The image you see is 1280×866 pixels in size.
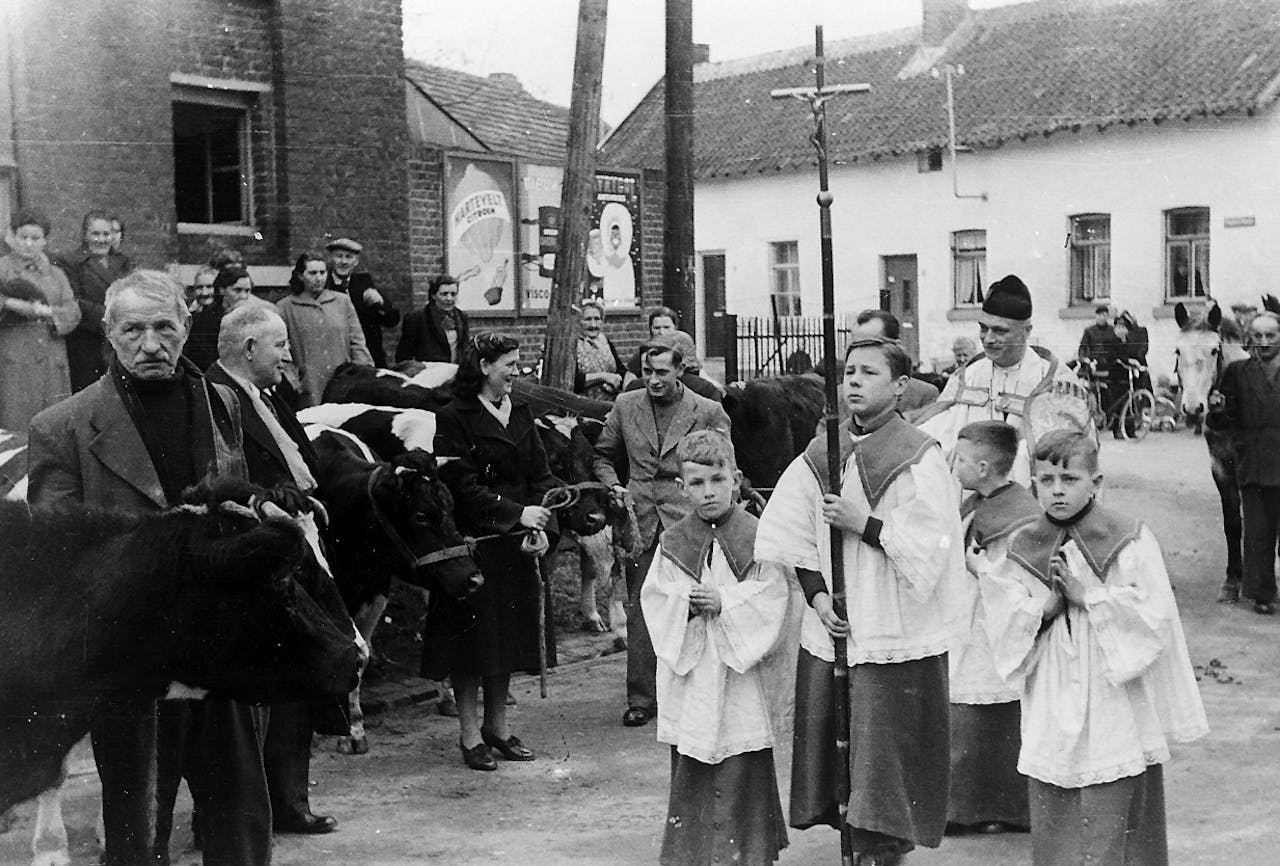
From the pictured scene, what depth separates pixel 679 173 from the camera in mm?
12570

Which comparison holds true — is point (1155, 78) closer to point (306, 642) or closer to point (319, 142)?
point (319, 142)

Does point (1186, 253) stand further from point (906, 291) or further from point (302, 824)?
point (302, 824)

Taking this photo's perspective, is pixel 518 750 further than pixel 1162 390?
No

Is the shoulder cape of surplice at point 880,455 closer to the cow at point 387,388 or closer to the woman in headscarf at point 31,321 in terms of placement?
the cow at point 387,388

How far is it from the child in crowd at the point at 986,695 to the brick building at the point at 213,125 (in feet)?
24.0

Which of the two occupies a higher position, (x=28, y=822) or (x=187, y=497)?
(x=187, y=497)

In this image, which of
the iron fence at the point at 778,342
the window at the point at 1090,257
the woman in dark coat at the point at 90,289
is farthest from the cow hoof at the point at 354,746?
the window at the point at 1090,257

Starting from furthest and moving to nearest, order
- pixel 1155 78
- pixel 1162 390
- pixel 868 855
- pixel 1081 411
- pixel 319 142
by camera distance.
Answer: pixel 1155 78 < pixel 1162 390 < pixel 319 142 < pixel 1081 411 < pixel 868 855

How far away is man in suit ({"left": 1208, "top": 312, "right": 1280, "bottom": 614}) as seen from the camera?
10.9 m

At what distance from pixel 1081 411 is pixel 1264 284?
17190mm

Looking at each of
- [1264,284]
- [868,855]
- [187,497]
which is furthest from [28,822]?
[1264,284]

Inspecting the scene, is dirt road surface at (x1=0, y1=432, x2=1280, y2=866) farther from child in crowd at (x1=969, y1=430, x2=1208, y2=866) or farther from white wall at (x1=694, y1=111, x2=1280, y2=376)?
white wall at (x1=694, y1=111, x2=1280, y2=376)

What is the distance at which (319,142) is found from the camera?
→ 496 inches

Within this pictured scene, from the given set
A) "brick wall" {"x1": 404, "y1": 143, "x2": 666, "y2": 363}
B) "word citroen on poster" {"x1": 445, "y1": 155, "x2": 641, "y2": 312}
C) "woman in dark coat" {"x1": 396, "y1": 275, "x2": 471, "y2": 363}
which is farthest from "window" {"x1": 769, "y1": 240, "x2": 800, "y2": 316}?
"woman in dark coat" {"x1": 396, "y1": 275, "x2": 471, "y2": 363}
